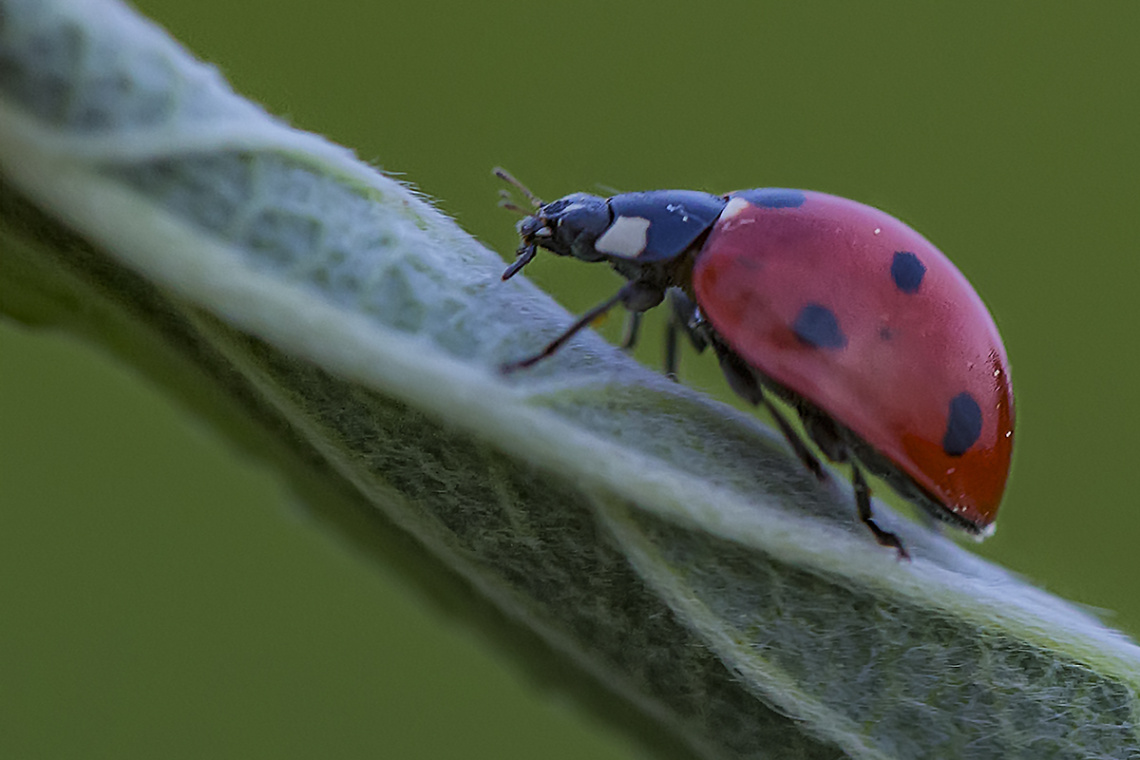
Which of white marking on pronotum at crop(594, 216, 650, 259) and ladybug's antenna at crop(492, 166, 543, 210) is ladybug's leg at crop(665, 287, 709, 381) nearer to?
white marking on pronotum at crop(594, 216, 650, 259)

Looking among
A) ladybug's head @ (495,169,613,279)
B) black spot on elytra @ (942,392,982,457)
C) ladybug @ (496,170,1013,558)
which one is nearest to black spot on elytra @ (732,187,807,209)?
ladybug @ (496,170,1013,558)

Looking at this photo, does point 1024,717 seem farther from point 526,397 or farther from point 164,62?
point 164,62

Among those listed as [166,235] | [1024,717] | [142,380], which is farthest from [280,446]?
[1024,717]

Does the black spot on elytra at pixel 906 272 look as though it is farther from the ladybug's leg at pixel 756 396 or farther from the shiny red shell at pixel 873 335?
the ladybug's leg at pixel 756 396

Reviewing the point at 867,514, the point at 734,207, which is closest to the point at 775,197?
the point at 734,207

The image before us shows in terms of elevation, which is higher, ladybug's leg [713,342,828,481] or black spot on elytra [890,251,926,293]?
black spot on elytra [890,251,926,293]

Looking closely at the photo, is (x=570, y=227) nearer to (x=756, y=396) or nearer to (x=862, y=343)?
(x=756, y=396)

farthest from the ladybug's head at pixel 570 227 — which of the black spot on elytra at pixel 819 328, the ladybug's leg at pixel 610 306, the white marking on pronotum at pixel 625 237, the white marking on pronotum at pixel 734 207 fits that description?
the black spot on elytra at pixel 819 328
